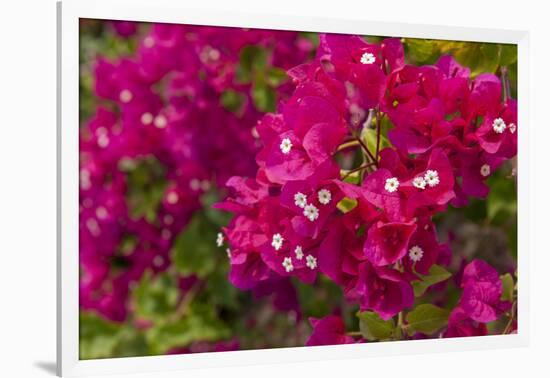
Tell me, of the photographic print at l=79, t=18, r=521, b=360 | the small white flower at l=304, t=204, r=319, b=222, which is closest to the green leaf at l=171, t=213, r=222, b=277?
the photographic print at l=79, t=18, r=521, b=360

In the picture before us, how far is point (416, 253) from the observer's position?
1838 mm

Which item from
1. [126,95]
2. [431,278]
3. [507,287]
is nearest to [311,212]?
[431,278]

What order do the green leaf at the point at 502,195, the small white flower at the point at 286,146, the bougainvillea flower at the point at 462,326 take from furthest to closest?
the green leaf at the point at 502,195 → the bougainvillea flower at the point at 462,326 → the small white flower at the point at 286,146

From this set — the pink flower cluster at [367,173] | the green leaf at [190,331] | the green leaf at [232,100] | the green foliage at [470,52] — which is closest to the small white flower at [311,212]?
the pink flower cluster at [367,173]

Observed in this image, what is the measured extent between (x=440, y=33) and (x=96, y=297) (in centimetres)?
138

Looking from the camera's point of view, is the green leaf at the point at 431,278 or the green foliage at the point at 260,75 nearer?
the green leaf at the point at 431,278

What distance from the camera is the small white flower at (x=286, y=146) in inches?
67.2

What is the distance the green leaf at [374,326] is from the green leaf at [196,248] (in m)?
0.83

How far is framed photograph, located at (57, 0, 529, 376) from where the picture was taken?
1.78 metres

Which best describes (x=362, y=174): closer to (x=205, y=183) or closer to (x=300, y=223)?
(x=300, y=223)

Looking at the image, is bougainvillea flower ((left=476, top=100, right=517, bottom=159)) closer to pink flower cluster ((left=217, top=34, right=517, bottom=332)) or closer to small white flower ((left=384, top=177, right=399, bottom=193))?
pink flower cluster ((left=217, top=34, right=517, bottom=332))

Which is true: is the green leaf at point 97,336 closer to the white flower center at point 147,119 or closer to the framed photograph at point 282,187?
the framed photograph at point 282,187

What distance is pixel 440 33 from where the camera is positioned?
2.12 metres
